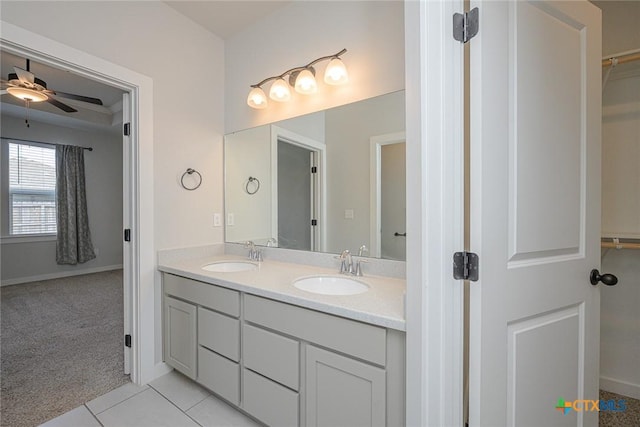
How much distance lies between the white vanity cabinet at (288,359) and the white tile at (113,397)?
30 centimetres

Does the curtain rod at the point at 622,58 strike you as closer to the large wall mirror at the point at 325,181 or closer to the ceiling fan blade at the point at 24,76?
the large wall mirror at the point at 325,181

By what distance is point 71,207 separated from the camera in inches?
190

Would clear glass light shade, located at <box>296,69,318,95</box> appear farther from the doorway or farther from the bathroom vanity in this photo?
the bathroom vanity

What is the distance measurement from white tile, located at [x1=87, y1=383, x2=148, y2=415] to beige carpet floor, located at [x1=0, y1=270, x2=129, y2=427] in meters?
0.06

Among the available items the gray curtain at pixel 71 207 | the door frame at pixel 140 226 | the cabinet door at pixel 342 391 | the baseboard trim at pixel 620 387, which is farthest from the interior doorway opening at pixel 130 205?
the gray curtain at pixel 71 207

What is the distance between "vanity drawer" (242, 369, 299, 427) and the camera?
1292 millimetres

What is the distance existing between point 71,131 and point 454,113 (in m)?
6.33

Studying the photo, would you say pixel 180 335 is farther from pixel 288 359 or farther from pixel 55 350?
pixel 55 350

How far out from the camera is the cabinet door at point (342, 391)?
105 centimetres

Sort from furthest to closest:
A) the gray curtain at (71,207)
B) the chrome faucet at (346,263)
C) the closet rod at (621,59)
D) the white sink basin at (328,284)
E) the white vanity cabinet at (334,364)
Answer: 1. the gray curtain at (71,207)
2. the chrome faucet at (346,263)
3. the white sink basin at (328,284)
4. the closet rod at (621,59)
5. the white vanity cabinet at (334,364)

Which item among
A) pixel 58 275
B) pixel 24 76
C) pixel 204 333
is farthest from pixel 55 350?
pixel 58 275

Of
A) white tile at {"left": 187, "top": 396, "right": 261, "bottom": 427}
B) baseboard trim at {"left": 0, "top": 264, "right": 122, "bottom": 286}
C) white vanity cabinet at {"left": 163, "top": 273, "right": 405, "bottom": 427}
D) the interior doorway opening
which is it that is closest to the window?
baseboard trim at {"left": 0, "top": 264, "right": 122, "bottom": 286}

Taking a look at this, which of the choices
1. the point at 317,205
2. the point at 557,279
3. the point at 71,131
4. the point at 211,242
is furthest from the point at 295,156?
the point at 71,131

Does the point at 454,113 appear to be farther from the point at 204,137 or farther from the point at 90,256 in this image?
the point at 90,256
